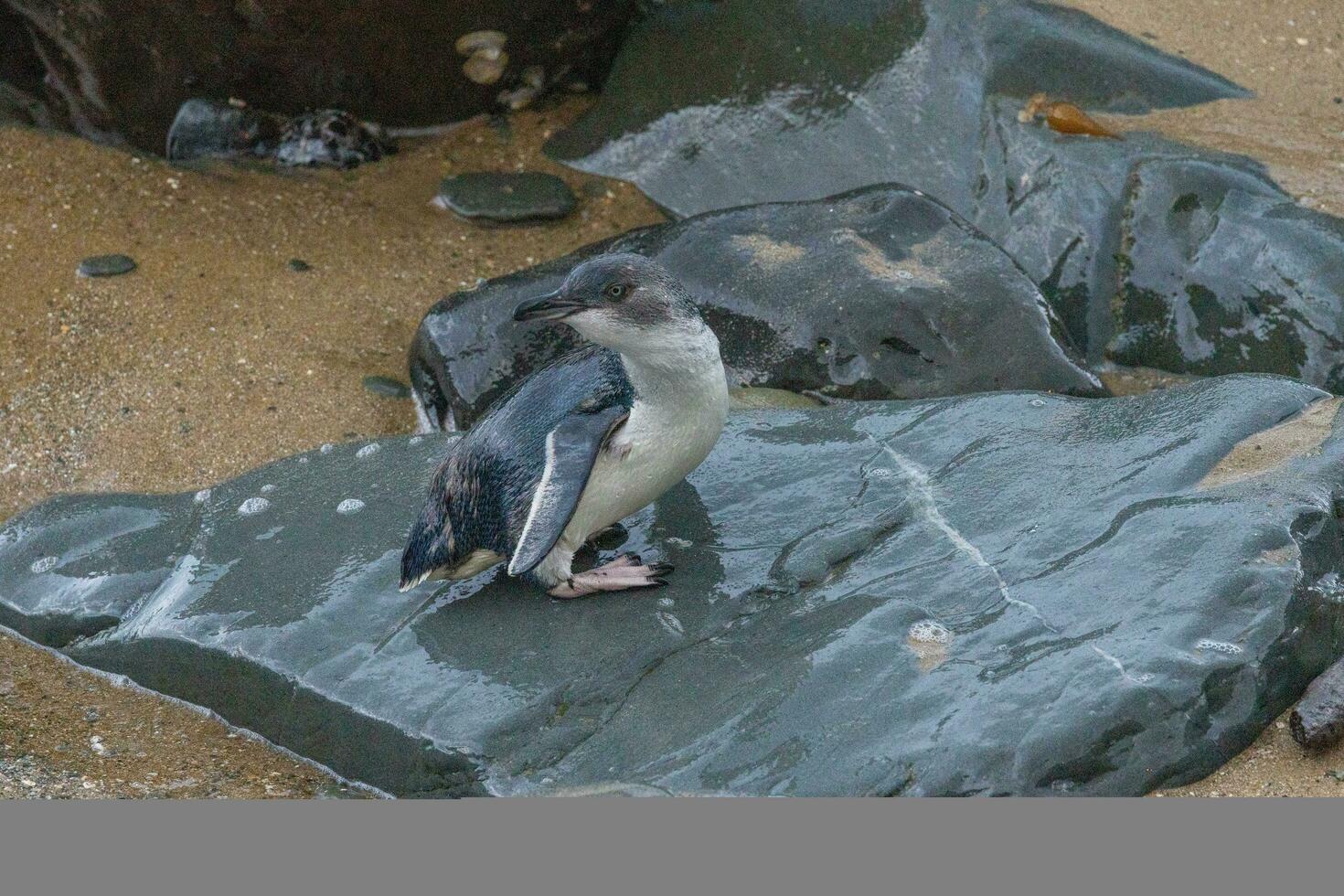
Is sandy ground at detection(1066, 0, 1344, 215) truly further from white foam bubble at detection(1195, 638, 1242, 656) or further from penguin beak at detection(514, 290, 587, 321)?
penguin beak at detection(514, 290, 587, 321)

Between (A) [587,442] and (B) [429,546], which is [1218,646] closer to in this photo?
(A) [587,442]

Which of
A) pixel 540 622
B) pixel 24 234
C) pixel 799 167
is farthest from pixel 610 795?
pixel 24 234

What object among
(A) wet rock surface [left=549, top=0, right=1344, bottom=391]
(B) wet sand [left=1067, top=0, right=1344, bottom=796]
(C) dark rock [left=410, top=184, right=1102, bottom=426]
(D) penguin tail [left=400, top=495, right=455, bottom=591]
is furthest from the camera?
(B) wet sand [left=1067, top=0, right=1344, bottom=796]

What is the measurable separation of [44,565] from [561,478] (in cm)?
195

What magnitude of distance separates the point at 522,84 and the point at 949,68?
2.24 m

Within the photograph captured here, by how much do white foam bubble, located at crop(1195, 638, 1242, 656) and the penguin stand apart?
130 cm

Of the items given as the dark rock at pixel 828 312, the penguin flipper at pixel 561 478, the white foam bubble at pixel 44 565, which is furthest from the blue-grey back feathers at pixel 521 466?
the dark rock at pixel 828 312

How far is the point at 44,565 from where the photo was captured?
4.67 m

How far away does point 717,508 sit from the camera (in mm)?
4242

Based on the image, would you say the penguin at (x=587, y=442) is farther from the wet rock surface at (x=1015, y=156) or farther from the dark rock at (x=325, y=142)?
the dark rock at (x=325, y=142)

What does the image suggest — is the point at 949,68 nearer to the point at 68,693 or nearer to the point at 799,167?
the point at 799,167

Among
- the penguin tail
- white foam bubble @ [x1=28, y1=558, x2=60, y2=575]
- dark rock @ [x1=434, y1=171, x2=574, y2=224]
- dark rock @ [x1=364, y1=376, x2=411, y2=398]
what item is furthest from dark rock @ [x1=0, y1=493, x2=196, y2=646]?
dark rock @ [x1=434, y1=171, x2=574, y2=224]

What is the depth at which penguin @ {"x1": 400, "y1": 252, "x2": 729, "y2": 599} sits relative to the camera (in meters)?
3.73

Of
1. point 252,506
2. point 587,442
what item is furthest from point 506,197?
point 587,442
